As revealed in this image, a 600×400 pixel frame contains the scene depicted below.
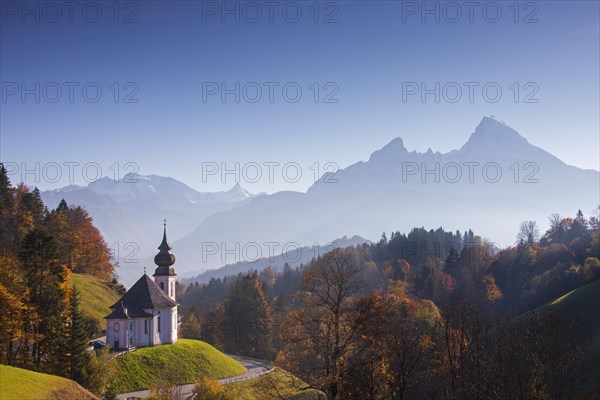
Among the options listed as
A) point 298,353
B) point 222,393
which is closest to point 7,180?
point 222,393

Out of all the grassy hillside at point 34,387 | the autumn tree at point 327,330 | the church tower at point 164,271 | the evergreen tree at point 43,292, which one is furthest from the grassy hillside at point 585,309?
the evergreen tree at point 43,292

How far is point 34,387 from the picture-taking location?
36.2m

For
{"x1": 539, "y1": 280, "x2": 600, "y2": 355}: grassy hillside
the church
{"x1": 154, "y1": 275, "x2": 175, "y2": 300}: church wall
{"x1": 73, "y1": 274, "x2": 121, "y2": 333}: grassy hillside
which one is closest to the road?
the church

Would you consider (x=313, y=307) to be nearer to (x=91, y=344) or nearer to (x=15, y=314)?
(x=15, y=314)

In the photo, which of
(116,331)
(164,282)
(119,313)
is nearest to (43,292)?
(119,313)

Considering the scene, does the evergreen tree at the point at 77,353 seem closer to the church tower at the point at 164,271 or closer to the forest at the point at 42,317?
the forest at the point at 42,317

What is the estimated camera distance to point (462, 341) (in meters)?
42.0

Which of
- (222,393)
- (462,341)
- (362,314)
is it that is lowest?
(222,393)

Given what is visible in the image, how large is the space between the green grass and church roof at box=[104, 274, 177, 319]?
178 inches

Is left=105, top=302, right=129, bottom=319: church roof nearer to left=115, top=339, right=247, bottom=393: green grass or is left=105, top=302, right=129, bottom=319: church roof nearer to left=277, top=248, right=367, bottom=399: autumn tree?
left=115, top=339, right=247, bottom=393: green grass

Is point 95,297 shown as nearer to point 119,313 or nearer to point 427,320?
point 119,313

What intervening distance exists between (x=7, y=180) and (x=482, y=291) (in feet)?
277

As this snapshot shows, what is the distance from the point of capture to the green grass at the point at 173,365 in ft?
175

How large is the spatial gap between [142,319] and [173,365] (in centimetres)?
702
